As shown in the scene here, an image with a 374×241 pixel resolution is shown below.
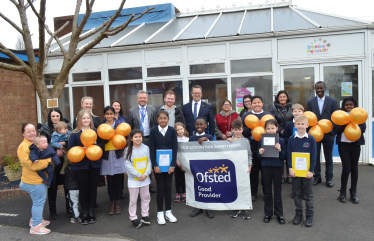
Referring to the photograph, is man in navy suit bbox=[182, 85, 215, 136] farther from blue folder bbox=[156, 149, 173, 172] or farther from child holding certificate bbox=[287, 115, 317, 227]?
child holding certificate bbox=[287, 115, 317, 227]

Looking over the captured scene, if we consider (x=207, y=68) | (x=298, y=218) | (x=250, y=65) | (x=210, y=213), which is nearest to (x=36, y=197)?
(x=210, y=213)

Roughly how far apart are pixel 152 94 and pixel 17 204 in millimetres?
4418

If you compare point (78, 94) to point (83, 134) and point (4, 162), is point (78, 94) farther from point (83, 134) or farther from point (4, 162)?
point (83, 134)

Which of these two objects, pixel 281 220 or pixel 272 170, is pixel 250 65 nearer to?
pixel 272 170

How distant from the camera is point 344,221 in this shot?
3992 millimetres

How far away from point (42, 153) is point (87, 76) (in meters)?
5.22

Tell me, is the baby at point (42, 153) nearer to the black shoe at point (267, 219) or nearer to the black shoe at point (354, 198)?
the black shoe at point (267, 219)

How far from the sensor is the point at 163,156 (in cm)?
421

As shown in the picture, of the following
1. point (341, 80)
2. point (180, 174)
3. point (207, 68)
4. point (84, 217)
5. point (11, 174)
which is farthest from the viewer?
point (207, 68)

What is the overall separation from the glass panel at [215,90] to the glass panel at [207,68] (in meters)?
0.25


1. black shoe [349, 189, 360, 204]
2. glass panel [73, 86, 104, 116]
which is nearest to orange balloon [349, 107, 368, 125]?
black shoe [349, 189, 360, 204]

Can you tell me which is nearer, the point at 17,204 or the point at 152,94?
the point at 17,204

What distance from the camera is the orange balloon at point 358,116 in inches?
168

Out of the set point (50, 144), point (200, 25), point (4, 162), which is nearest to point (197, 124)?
point (50, 144)
